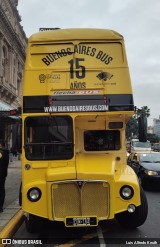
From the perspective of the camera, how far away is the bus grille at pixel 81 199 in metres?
6.00

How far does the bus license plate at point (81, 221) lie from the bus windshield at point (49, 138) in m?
1.21

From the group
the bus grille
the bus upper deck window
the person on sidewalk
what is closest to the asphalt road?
the bus grille

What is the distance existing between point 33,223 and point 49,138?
Result: 1690 mm

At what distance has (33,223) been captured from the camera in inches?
268

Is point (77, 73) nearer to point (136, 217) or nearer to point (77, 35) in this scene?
point (77, 35)

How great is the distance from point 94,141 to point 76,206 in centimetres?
191

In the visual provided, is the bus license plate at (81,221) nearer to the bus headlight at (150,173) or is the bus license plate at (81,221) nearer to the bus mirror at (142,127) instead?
the bus mirror at (142,127)

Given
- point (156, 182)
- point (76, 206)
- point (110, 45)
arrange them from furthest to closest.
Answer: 1. point (156, 182)
2. point (110, 45)
3. point (76, 206)

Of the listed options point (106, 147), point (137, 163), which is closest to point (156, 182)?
point (137, 163)

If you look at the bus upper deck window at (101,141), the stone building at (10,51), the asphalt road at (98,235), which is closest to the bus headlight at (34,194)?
the asphalt road at (98,235)

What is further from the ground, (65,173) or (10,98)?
(10,98)

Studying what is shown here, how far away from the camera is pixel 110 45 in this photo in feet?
23.6

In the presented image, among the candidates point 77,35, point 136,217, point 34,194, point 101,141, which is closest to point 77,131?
point 101,141

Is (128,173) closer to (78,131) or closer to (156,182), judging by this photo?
(78,131)
